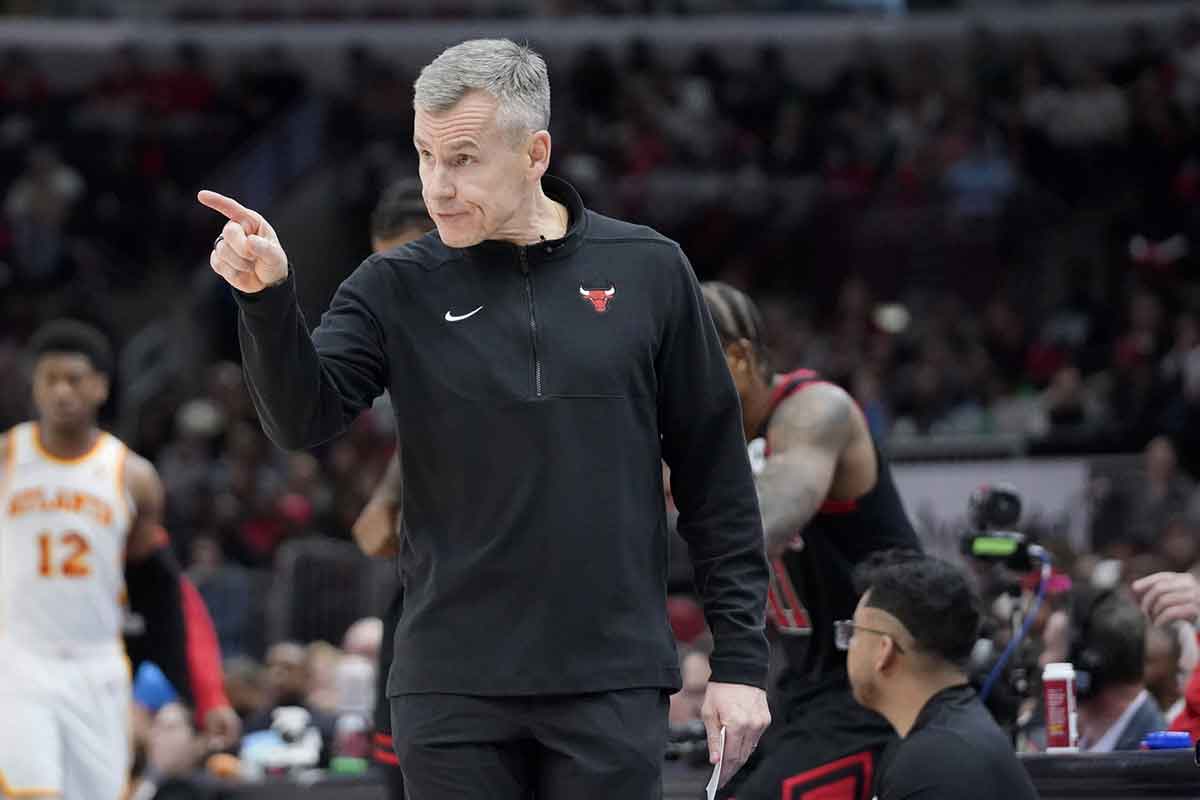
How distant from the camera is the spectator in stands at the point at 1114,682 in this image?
6062mm

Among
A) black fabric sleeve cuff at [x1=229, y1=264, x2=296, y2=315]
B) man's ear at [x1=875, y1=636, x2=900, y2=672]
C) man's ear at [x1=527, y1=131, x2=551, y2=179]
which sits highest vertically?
man's ear at [x1=527, y1=131, x2=551, y2=179]

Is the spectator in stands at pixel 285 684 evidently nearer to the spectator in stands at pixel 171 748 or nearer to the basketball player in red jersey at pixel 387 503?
the spectator in stands at pixel 171 748

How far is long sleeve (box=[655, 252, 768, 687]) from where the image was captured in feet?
12.3

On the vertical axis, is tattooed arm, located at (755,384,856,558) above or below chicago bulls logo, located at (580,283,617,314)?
below

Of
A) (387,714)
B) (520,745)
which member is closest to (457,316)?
(520,745)

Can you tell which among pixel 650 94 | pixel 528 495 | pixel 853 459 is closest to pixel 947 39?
pixel 650 94

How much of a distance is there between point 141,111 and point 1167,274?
11.4m

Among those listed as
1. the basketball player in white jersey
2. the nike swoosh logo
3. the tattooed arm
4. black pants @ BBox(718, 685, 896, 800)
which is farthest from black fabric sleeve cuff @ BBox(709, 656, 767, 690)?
the basketball player in white jersey

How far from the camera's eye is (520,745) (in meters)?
3.57

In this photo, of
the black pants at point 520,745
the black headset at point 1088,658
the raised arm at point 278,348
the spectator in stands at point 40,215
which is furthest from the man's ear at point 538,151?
the spectator in stands at point 40,215

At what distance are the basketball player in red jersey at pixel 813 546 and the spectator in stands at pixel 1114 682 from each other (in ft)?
3.22

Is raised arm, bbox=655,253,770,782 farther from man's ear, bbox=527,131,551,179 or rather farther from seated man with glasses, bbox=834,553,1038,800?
seated man with glasses, bbox=834,553,1038,800

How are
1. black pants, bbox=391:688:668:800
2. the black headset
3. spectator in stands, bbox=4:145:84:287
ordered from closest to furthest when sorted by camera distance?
1. black pants, bbox=391:688:668:800
2. the black headset
3. spectator in stands, bbox=4:145:84:287

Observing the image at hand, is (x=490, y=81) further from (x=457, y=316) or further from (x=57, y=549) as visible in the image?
(x=57, y=549)
